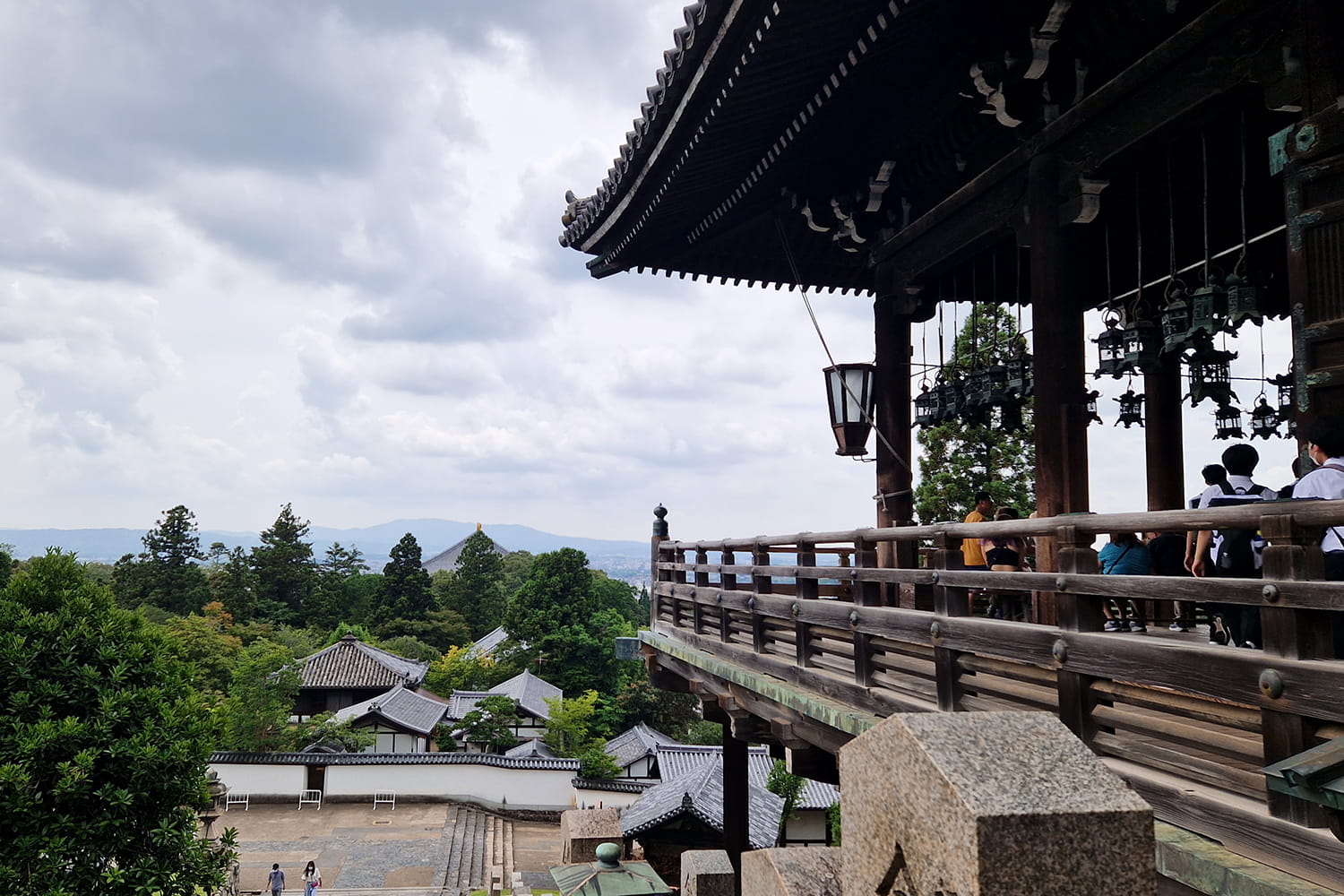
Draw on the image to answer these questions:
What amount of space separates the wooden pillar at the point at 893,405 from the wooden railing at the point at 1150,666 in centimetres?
317

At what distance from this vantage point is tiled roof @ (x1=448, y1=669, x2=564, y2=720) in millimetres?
38656

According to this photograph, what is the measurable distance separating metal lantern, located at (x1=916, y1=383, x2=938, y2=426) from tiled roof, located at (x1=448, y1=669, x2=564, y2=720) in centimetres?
3059

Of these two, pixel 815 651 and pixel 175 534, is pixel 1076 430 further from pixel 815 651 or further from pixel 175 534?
pixel 175 534

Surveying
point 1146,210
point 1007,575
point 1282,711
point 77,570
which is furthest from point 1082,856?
point 77,570

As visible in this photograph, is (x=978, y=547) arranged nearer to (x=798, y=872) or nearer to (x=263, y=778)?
→ (x=798, y=872)

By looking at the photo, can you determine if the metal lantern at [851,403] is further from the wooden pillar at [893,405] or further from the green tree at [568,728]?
the green tree at [568,728]

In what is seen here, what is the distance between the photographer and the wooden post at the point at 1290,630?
2709 mm

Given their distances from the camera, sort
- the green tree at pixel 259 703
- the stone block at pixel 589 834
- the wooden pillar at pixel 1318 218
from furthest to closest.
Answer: the green tree at pixel 259 703
the stone block at pixel 589 834
the wooden pillar at pixel 1318 218

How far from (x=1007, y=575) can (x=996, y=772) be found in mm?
2915

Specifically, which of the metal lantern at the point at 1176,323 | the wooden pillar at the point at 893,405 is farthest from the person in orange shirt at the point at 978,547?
the metal lantern at the point at 1176,323

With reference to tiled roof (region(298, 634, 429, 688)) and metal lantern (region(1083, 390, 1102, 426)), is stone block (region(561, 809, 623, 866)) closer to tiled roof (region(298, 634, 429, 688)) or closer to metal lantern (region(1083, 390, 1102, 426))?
metal lantern (region(1083, 390, 1102, 426))

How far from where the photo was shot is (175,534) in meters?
56.2

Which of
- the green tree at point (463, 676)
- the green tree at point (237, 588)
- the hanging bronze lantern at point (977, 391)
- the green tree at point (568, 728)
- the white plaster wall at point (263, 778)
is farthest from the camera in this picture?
the green tree at point (237, 588)

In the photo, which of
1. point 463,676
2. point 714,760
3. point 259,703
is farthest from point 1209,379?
point 463,676
